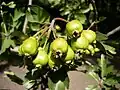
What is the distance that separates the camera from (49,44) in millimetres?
902

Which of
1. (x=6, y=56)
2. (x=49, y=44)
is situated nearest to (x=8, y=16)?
(x=6, y=56)

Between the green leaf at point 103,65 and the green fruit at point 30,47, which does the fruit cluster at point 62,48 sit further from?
the green leaf at point 103,65

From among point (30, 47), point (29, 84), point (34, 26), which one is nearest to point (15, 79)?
point (29, 84)

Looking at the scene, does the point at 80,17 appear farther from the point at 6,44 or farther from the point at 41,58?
the point at 41,58

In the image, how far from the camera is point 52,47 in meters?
0.84

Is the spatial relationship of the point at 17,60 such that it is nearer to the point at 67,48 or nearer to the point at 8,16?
the point at 8,16

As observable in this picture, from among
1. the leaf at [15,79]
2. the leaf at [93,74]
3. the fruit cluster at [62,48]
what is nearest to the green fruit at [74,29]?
the fruit cluster at [62,48]

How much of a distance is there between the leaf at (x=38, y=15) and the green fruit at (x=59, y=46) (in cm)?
16

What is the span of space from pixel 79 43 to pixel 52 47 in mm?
74

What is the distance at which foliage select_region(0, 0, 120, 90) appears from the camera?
84cm

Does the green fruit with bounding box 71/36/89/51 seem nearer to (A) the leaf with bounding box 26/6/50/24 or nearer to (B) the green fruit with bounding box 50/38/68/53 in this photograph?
(B) the green fruit with bounding box 50/38/68/53

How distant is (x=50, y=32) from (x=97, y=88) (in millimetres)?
247

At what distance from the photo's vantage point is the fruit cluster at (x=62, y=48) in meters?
0.82

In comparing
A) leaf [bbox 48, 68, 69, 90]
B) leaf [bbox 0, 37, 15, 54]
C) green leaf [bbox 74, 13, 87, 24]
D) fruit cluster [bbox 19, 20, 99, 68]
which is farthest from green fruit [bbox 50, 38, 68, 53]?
green leaf [bbox 74, 13, 87, 24]
